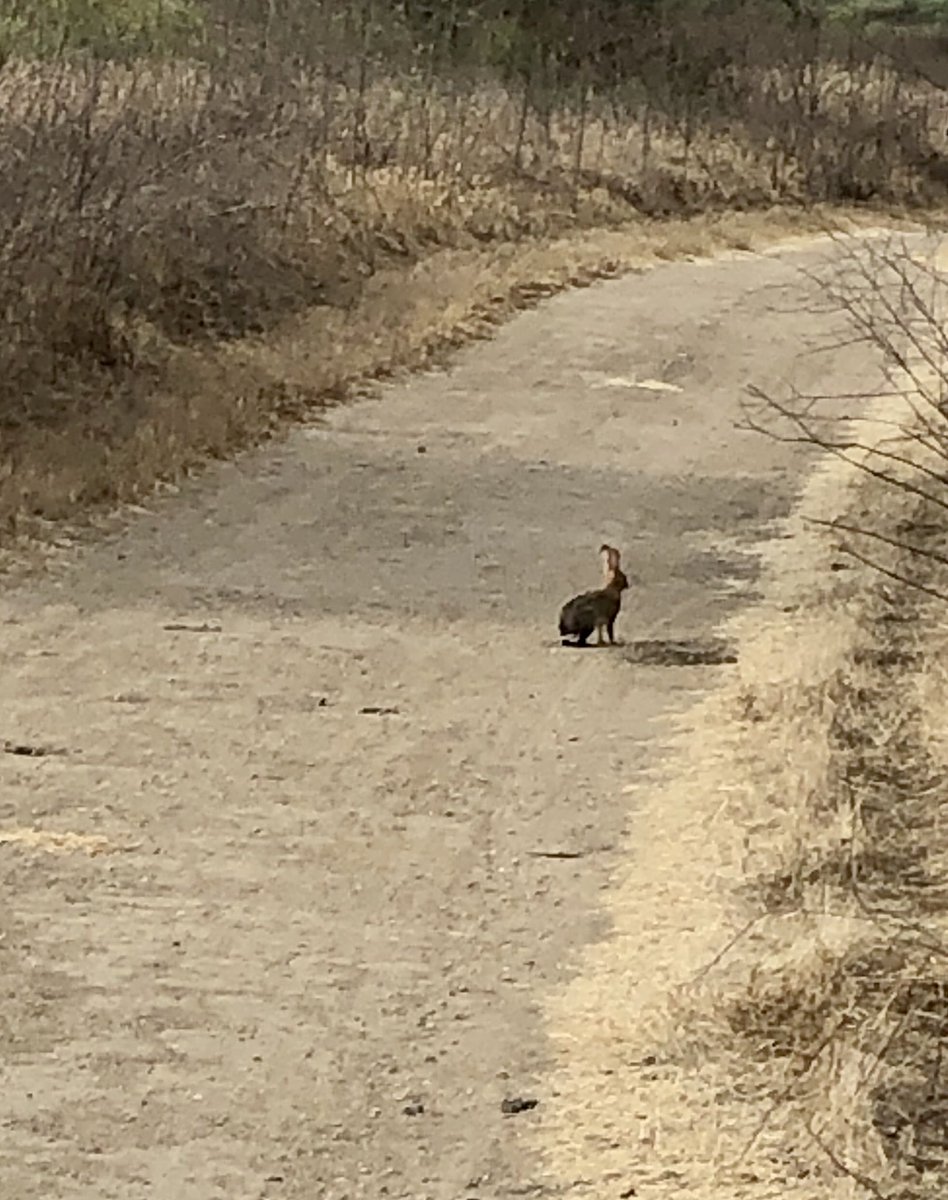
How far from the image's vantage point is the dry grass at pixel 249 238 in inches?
522

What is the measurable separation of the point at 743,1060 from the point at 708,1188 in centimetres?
56

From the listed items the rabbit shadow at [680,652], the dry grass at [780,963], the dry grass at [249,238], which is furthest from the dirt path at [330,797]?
the dry grass at [249,238]

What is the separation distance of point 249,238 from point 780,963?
517 inches

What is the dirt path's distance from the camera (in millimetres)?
4836

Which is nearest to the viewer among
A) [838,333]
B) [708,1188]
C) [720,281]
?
[708,1188]

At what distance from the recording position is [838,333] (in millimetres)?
19281

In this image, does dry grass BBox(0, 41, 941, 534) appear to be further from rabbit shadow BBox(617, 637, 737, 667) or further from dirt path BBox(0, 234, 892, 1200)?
rabbit shadow BBox(617, 637, 737, 667)

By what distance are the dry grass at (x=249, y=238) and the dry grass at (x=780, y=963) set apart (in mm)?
3962

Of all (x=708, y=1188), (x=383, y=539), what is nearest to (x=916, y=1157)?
(x=708, y=1188)

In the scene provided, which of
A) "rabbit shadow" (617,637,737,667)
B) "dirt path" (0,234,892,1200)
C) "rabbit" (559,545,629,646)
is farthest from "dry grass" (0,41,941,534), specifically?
"rabbit shadow" (617,637,737,667)

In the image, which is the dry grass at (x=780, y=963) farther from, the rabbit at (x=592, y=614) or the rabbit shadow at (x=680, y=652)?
the rabbit at (x=592, y=614)

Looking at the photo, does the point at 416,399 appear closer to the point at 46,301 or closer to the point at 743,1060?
the point at 46,301

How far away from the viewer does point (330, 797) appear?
276 inches

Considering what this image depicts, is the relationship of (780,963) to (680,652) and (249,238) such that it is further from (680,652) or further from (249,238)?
(249,238)
